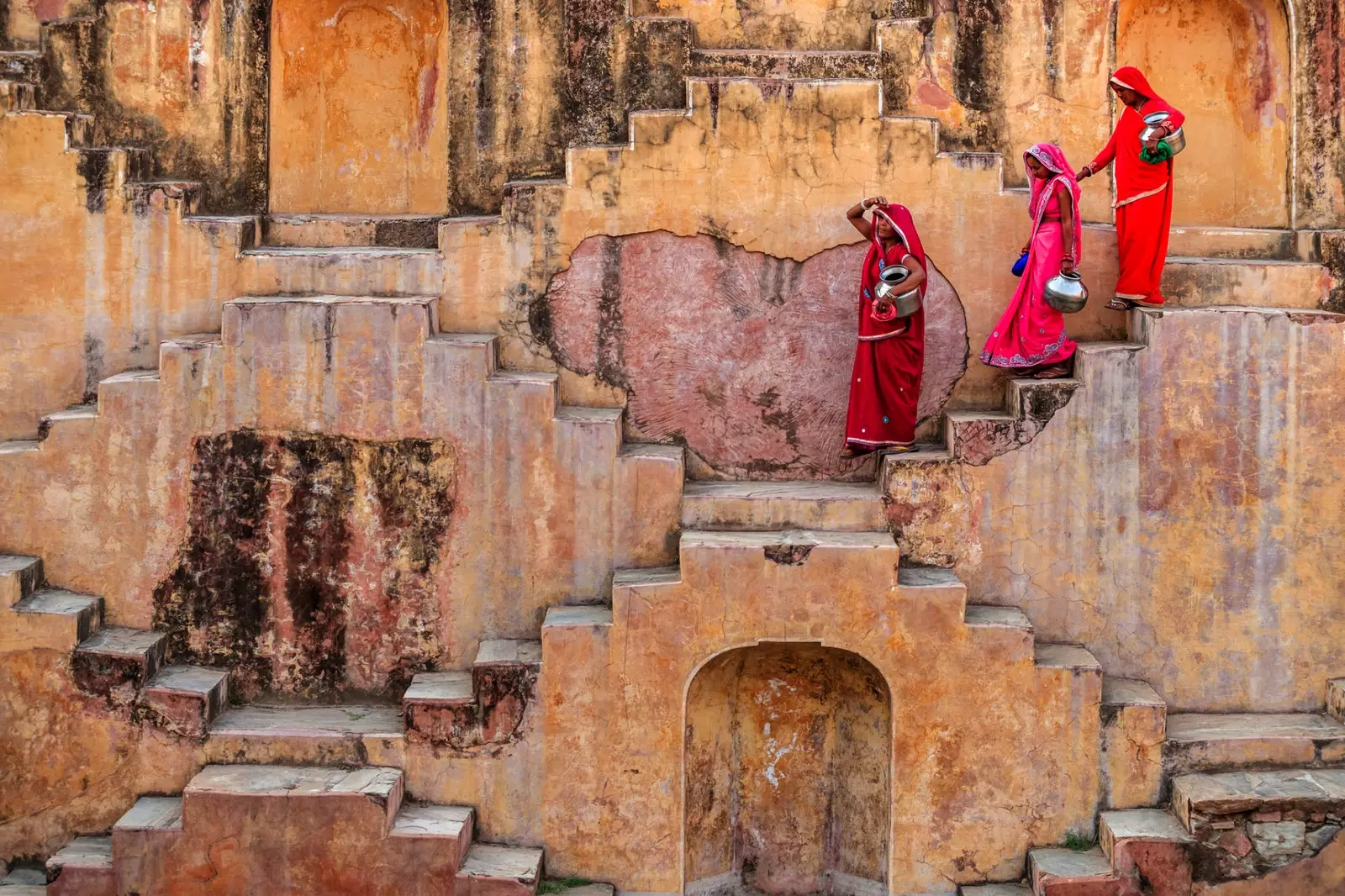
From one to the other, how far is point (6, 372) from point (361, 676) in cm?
304

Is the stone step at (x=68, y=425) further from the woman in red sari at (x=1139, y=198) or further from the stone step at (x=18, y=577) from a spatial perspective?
the woman in red sari at (x=1139, y=198)

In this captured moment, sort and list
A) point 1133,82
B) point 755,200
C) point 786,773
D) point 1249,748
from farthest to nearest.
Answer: point 755,200, point 786,773, point 1133,82, point 1249,748

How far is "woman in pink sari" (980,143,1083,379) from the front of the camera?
8969 millimetres

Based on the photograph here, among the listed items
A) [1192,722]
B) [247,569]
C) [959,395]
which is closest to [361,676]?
[247,569]

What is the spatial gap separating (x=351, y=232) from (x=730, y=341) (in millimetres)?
2584

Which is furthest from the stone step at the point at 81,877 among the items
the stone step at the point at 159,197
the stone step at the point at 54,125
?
the stone step at the point at 54,125

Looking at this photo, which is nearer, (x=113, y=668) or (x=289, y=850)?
(x=289, y=850)

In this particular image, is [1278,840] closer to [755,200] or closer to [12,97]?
[755,200]

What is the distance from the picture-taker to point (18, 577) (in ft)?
29.0

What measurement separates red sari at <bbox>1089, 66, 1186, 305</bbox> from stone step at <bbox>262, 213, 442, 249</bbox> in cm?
423

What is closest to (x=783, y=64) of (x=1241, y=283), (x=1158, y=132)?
(x=1158, y=132)

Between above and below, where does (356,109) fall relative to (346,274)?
above

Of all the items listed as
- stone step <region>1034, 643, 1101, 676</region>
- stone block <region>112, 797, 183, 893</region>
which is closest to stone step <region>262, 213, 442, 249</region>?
stone block <region>112, 797, 183, 893</region>

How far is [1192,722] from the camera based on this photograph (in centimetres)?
903
